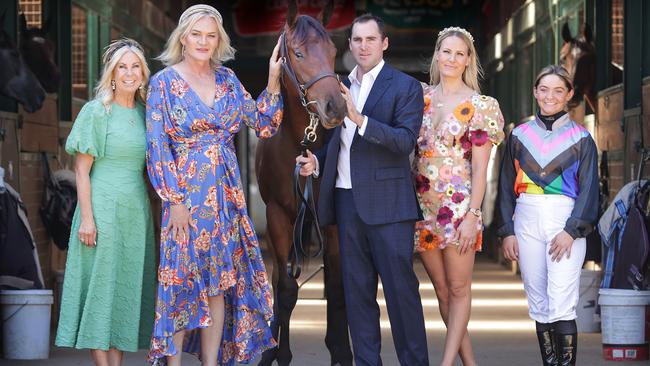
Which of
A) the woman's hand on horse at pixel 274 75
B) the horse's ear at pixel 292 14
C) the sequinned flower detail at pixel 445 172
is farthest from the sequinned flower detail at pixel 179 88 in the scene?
the sequinned flower detail at pixel 445 172

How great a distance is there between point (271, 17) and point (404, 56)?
1956mm

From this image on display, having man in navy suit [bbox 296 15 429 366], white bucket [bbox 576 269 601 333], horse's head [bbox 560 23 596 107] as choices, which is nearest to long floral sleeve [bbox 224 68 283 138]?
man in navy suit [bbox 296 15 429 366]

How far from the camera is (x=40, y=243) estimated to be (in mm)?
9070

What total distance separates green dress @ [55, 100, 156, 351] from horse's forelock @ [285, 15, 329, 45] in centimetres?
78

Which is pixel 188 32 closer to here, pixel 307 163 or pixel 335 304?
pixel 307 163

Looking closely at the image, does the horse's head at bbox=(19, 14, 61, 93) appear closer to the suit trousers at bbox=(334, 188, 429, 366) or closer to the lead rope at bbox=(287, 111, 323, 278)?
the lead rope at bbox=(287, 111, 323, 278)

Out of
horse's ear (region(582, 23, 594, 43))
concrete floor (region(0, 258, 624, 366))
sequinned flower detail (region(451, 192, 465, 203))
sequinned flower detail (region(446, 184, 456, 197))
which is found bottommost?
concrete floor (region(0, 258, 624, 366))

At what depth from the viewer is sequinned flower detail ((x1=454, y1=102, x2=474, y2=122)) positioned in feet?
18.5

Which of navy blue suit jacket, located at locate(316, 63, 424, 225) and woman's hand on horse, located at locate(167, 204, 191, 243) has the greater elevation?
navy blue suit jacket, located at locate(316, 63, 424, 225)

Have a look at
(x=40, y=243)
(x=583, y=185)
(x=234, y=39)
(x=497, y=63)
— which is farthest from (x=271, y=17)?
(x=583, y=185)

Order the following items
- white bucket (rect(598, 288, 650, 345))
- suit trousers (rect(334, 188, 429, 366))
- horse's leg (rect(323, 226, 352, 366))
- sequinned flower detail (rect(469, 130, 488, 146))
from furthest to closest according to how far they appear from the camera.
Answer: white bucket (rect(598, 288, 650, 345))
horse's leg (rect(323, 226, 352, 366))
sequinned flower detail (rect(469, 130, 488, 146))
suit trousers (rect(334, 188, 429, 366))

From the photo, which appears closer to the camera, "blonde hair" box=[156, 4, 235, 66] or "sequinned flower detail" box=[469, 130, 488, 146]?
"blonde hair" box=[156, 4, 235, 66]

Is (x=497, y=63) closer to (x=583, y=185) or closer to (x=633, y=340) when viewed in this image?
(x=633, y=340)

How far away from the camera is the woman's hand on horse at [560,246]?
564 centimetres
